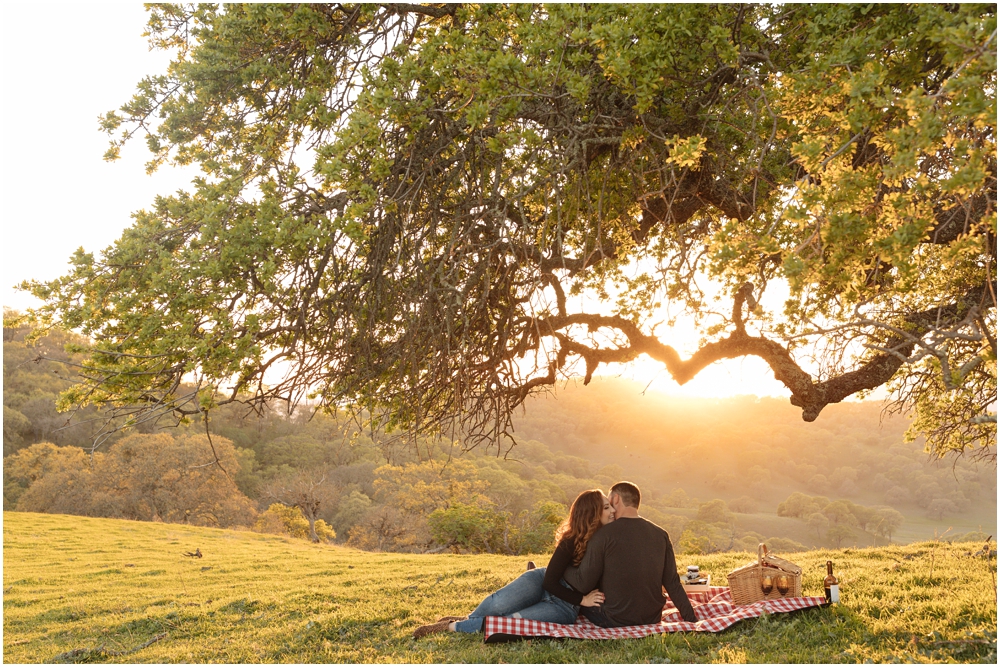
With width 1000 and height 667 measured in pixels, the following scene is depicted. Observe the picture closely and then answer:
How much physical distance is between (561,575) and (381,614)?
9.39 feet

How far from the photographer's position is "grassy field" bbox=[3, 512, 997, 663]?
4637 mm

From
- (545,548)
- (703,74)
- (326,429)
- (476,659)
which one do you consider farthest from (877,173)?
(326,429)

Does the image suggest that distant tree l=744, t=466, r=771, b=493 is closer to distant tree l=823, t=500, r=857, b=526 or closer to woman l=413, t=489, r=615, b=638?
distant tree l=823, t=500, r=857, b=526

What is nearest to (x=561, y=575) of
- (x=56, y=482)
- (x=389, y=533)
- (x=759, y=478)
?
(x=389, y=533)

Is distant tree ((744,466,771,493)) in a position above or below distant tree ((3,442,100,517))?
below

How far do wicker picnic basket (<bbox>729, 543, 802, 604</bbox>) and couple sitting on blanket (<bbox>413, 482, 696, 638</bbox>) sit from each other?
0.80 meters

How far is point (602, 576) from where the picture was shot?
5.30 m

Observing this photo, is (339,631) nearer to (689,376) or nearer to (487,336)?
(487,336)

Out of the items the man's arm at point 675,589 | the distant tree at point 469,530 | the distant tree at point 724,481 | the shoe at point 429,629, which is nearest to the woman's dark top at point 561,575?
the man's arm at point 675,589

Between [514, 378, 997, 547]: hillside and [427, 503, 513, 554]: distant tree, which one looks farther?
[514, 378, 997, 547]: hillside

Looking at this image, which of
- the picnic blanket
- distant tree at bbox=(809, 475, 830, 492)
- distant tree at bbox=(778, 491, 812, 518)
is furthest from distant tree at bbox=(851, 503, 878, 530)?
the picnic blanket

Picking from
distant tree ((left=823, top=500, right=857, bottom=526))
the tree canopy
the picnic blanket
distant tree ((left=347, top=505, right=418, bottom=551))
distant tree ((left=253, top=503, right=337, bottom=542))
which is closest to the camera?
the tree canopy

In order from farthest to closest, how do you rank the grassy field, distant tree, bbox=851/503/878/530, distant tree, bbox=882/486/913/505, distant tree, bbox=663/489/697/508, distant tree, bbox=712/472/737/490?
distant tree, bbox=712/472/737/490 < distant tree, bbox=882/486/913/505 < distant tree, bbox=663/489/697/508 < distant tree, bbox=851/503/878/530 < the grassy field

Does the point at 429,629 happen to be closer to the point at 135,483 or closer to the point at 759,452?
the point at 135,483
